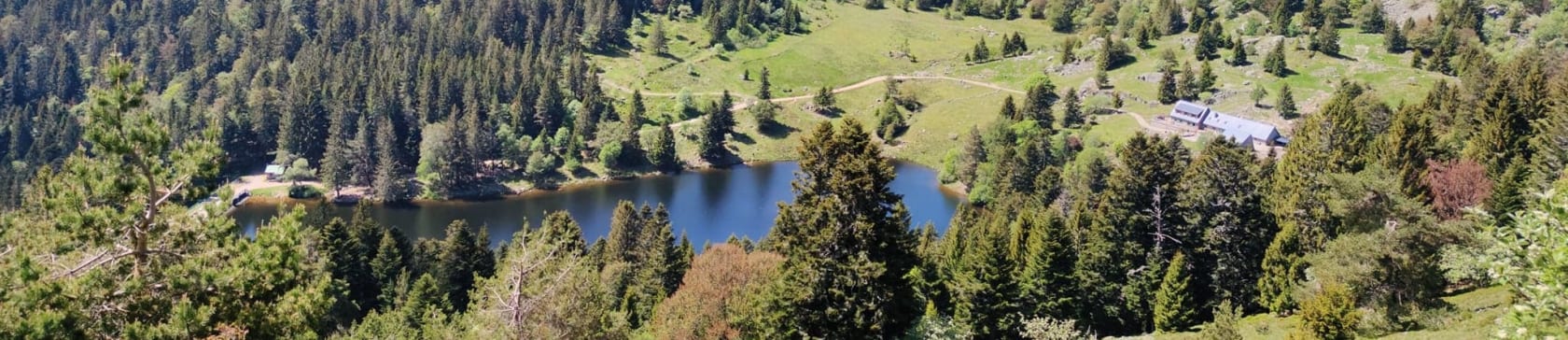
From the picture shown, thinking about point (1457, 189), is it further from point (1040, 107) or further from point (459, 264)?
point (1040, 107)

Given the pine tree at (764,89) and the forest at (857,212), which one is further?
the pine tree at (764,89)

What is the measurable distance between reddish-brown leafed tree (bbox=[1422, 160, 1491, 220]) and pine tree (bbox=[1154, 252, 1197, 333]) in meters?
13.6

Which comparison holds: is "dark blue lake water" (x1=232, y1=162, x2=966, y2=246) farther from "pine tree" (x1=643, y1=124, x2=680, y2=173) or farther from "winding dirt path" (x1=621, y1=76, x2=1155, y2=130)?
"winding dirt path" (x1=621, y1=76, x2=1155, y2=130)

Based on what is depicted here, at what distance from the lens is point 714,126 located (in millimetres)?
149625

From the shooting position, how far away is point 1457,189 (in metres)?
50.6

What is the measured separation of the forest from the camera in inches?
810

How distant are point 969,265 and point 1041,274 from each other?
4160 mm

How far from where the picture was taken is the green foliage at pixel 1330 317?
3550 cm

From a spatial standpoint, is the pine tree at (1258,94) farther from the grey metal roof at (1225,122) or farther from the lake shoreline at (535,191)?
the lake shoreline at (535,191)

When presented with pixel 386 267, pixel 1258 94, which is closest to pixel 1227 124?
pixel 1258 94

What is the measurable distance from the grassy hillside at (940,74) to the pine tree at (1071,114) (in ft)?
12.6

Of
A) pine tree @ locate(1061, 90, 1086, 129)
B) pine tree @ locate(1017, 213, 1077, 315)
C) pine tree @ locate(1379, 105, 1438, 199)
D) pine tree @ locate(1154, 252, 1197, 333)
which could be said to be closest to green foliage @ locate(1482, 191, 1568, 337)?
pine tree @ locate(1154, 252, 1197, 333)

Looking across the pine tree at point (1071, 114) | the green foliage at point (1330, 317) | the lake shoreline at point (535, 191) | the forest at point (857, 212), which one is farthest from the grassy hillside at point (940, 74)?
the green foliage at point (1330, 317)

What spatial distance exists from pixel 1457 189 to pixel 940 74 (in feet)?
414
